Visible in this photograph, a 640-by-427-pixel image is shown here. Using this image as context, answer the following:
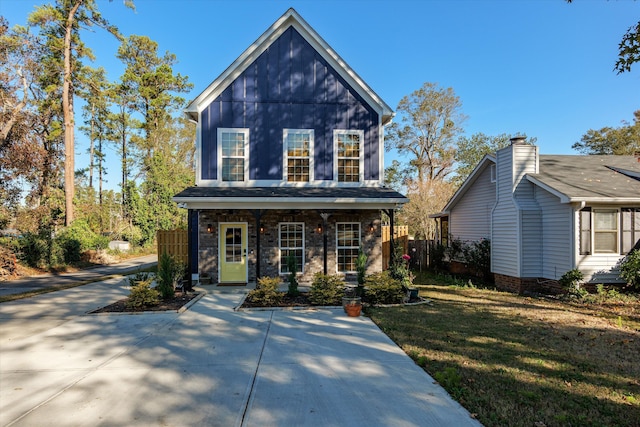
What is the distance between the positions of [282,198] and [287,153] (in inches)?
98.6

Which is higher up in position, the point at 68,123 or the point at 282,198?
the point at 68,123

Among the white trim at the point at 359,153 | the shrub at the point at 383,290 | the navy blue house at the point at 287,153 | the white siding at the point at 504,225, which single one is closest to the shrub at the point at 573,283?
the white siding at the point at 504,225

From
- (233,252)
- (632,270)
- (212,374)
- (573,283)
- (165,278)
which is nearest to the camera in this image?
(212,374)

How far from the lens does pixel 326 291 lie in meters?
9.03

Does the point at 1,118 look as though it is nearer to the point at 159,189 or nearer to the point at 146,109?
the point at 159,189

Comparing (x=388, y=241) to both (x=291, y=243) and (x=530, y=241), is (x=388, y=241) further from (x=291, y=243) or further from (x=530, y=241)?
(x=530, y=241)

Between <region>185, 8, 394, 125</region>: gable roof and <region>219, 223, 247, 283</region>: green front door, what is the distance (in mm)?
4376

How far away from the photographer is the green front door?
39.1 feet

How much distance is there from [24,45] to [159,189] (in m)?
11.5

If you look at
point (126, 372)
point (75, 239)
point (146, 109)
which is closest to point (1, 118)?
point (75, 239)

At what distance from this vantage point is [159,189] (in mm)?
26688

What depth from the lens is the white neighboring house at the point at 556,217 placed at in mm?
9805

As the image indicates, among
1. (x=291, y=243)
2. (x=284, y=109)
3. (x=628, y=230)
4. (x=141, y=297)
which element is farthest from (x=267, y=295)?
(x=628, y=230)

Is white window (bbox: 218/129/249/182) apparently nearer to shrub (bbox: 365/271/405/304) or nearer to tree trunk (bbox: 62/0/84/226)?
shrub (bbox: 365/271/405/304)
